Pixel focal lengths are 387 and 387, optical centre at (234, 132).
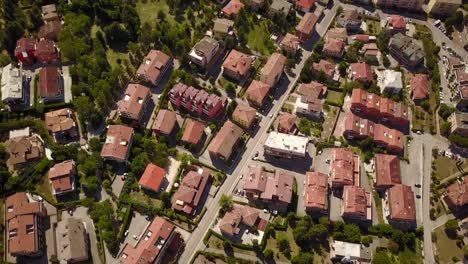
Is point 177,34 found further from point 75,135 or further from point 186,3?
point 75,135

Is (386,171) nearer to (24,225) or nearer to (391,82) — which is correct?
(391,82)

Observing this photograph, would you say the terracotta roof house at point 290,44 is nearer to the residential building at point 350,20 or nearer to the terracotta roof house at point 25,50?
the residential building at point 350,20

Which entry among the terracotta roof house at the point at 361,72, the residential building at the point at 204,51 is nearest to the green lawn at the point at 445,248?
the terracotta roof house at the point at 361,72

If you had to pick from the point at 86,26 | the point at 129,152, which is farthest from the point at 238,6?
the point at 129,152

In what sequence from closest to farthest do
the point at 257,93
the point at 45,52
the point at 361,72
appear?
the point at 257,93
the point at 45,52
the point at 361,72

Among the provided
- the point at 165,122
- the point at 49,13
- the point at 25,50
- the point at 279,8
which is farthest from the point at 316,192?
the point at 49,13

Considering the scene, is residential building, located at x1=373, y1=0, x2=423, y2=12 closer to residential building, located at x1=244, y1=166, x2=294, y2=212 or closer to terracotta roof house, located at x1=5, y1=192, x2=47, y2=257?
residential building, located at x1=244, y1=166, x2=294, y2=212

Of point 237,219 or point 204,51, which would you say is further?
point 204,51
